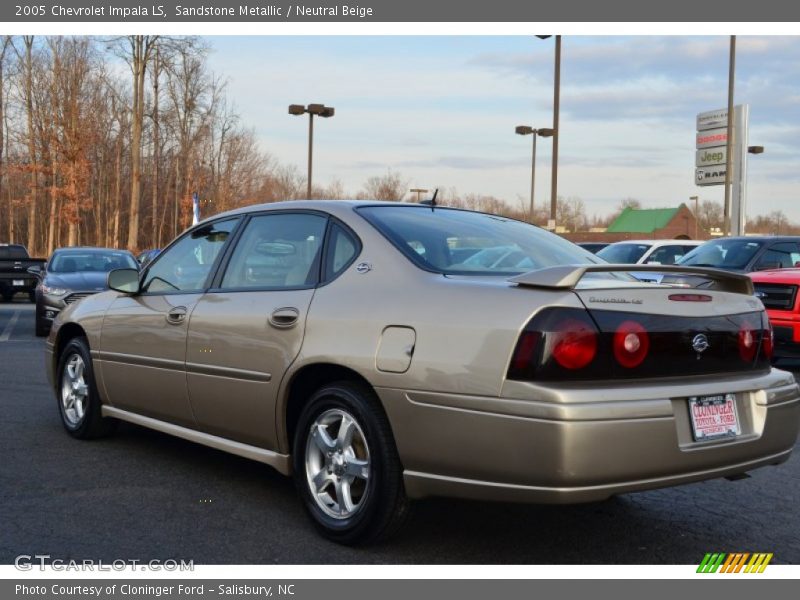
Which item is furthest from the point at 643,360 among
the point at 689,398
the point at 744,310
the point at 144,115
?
the point at 144,115

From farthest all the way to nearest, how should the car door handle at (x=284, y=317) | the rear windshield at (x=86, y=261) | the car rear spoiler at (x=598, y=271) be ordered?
the rear windshield at (x=86, y=261) < the car door handle at (x=284, y=317) < the car rear spoiler at (x=598, y=271)

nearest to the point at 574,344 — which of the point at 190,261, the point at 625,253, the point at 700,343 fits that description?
the point at 700,343

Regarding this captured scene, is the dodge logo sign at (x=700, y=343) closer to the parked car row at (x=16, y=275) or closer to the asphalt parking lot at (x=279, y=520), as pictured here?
the asphalt parking lot at (x=279, y=520)

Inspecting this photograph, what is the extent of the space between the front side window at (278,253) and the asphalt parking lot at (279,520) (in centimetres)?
117

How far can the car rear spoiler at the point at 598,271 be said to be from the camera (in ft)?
11.1

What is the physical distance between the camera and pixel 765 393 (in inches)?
151

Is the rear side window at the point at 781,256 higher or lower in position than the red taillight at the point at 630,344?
higher

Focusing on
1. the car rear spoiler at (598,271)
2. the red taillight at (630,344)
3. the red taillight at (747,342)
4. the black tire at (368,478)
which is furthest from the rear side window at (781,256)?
the black tire at (368,478)

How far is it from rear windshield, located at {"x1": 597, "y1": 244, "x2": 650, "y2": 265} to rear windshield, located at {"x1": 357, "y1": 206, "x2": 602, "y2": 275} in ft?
42.0

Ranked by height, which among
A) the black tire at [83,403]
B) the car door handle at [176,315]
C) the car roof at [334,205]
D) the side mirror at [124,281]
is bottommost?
the black tire at [83,403]

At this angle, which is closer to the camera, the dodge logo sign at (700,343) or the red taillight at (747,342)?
the dodge logo sign at (700,343)

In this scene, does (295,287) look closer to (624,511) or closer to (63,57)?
(624,511)

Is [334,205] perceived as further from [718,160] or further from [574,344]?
[718,160]

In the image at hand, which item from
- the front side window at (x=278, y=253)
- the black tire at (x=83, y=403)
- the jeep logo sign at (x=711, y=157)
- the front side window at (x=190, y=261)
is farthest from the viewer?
the jeep logo sign at (x=711, y=157)
